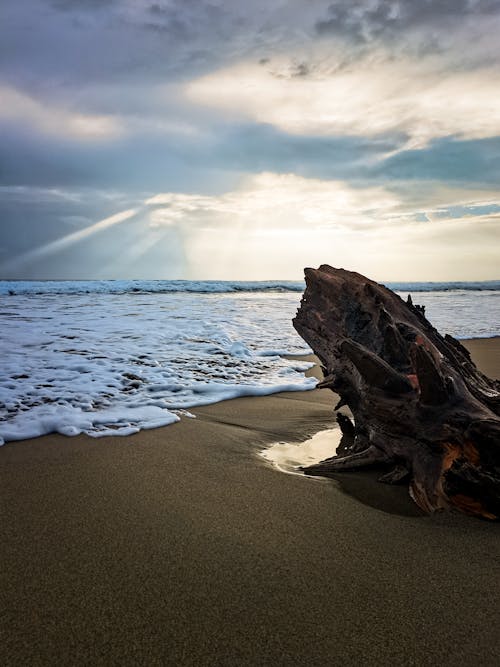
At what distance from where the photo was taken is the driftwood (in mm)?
1980

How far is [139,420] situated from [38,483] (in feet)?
4.21

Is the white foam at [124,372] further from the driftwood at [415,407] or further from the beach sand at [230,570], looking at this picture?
the driftwood at [415,407]

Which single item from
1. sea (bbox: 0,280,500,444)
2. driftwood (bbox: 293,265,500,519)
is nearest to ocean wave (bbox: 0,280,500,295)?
sea (bbox: 0,280,500,444)

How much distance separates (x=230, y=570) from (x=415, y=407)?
1159 mm

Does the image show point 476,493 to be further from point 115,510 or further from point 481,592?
point 115,510

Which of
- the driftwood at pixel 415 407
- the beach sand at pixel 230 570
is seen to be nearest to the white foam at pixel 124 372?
the beach sand at pixel 230 570

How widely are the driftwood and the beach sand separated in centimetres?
14

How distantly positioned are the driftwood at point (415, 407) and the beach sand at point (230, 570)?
14 cm

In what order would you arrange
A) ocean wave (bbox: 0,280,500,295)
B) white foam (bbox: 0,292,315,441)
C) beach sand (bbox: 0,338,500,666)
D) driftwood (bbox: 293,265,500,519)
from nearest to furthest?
beach sand (bbox: 0,338,500,666) → driftwood (bbox: 293,265,500,519) → white foam (bbox: 0,292,315,441) → ocean wave (bbox: 0,280,500,295)

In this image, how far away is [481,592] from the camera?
1.61 m

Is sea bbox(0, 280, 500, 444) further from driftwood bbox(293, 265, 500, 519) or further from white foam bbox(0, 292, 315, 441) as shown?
driftwood bbox(293, 265, 500, 519)

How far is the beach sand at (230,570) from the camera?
1.35m

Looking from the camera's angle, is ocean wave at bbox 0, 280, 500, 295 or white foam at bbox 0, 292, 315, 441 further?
ocean wave at bbox 0, 280, 500, 295

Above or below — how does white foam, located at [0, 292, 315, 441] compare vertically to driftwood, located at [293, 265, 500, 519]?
below
